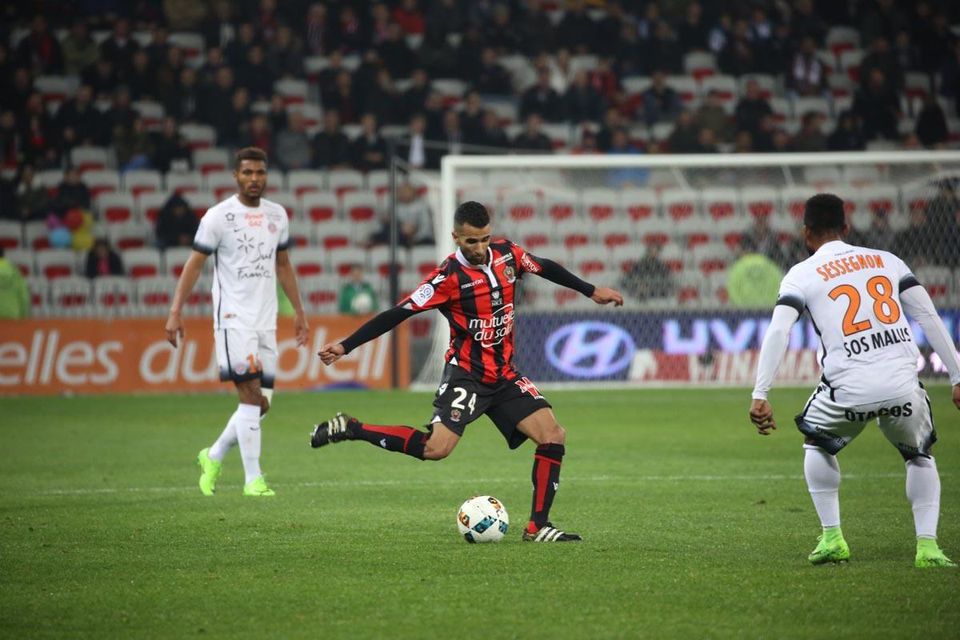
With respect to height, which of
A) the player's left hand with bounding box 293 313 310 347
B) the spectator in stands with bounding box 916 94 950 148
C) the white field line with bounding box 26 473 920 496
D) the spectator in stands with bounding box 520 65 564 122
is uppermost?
the spectator in stands with bounding box 520 65 564 122

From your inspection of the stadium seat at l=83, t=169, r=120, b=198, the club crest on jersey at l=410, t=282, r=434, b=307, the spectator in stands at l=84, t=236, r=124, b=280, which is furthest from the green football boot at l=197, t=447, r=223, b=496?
the stadium seat at l=83, t=169, r=120, b=198

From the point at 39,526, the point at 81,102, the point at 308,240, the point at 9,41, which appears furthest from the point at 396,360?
the point at 39,526

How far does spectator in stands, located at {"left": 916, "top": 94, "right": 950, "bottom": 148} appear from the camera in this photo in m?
24.9

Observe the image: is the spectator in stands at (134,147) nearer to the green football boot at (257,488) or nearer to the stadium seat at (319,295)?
the stadium seat at (319,295)

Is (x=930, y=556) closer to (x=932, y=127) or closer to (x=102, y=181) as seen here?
(x=102, y=181)

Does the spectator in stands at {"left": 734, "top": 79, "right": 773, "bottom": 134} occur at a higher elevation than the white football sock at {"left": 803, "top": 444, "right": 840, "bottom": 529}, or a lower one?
higher

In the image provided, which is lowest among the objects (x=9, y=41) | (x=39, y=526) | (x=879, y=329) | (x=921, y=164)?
(x=39, y=526)

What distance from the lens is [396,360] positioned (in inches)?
802

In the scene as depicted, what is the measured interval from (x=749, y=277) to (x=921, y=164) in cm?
315

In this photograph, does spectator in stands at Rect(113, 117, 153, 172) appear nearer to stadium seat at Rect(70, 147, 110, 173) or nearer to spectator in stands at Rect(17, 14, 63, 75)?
stadium seat at Rect(70, 147, 110, 173)

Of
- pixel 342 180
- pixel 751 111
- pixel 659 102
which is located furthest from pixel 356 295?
pixel 751 111

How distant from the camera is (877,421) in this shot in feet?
21.6

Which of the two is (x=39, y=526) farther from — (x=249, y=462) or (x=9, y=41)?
(x=9, y=41)

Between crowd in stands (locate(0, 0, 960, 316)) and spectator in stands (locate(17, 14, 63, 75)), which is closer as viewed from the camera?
crowd in stands (locate(0, 0, 960, 316))
